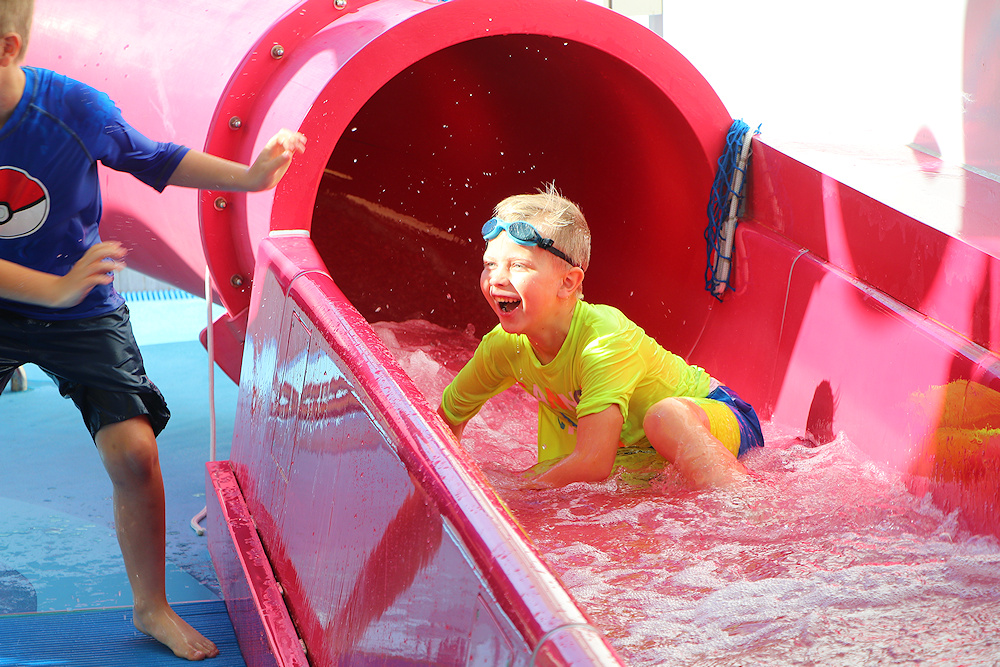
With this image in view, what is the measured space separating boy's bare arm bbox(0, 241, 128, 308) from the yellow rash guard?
0.73m

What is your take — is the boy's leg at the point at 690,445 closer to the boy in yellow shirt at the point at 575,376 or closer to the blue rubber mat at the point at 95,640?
the boy in yellow shirt at the point at 575,376

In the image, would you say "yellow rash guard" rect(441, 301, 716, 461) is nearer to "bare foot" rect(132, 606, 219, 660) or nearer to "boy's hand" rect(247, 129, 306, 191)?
"boy's hand" rect(247, 129, 306, 191)

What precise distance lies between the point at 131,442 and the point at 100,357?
0.51ft

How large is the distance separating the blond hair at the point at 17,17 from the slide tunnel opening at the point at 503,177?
1219 millimetres

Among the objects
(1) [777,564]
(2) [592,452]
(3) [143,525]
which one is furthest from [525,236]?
(3) [143,525]

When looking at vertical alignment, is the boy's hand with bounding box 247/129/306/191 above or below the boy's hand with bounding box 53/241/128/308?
above

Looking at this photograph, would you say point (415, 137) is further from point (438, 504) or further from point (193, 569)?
point (438, 504)

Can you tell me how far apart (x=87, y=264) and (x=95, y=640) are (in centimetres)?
70

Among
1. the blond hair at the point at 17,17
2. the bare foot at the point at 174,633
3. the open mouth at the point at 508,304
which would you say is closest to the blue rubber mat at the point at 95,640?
the bare foot at the point at 174,633

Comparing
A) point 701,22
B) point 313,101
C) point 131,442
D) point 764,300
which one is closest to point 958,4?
point 764,300

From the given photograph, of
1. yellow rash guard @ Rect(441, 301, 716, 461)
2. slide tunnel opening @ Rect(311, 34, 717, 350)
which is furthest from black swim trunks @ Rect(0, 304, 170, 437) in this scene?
slide tunnel opening @ Rect(311, 34, 717, 350)

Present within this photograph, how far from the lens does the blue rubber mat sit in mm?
1648

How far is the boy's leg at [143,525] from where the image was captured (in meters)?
1.67

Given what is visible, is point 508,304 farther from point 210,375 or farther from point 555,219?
point 210,375
